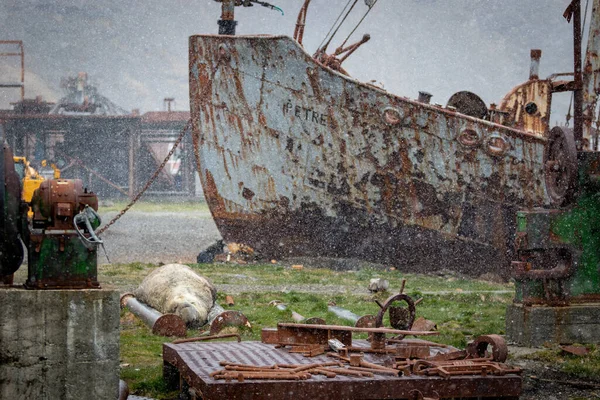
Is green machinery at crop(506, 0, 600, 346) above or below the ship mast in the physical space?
below

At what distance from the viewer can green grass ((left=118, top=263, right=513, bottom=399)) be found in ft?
22.5

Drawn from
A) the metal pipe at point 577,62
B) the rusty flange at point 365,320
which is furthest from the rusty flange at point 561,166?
the rusty flange at point 365,320

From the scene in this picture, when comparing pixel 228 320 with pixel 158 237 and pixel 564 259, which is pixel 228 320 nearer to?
pixel 564 259

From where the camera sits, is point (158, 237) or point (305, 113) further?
point (158, 237)

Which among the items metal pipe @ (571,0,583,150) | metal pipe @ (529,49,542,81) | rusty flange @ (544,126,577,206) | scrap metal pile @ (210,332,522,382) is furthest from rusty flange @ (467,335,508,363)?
metal pipe @ (529,49,542,81)

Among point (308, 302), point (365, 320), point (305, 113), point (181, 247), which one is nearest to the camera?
point (365, 320)

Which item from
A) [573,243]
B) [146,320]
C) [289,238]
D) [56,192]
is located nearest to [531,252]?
[573,243]

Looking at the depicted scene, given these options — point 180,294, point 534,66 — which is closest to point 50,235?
point 180,294

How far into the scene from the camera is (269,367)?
4773 millimetres

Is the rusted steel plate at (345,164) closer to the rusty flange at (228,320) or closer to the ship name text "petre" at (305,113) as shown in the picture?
the ship name text "petre" at (305,113)

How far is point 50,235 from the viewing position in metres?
4.77

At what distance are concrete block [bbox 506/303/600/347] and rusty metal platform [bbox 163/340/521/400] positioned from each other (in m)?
2.63

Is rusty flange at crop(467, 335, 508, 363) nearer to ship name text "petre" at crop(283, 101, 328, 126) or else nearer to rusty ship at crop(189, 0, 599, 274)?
rusty ship at crop(189, 0, 599, 274)

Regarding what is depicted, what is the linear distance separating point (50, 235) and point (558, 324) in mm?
4732
